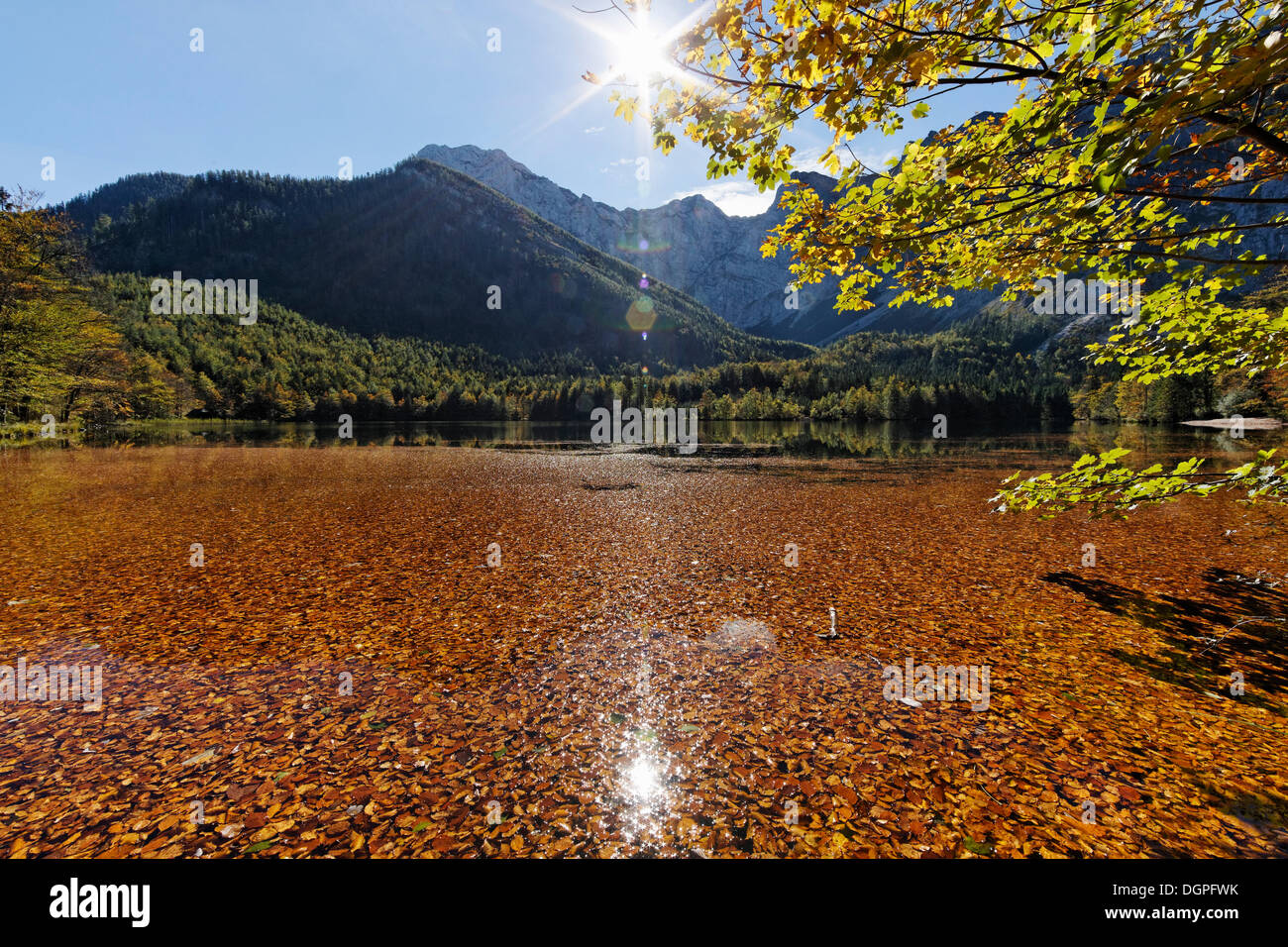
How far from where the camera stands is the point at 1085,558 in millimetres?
10352

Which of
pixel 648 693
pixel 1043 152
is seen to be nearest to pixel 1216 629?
pixel 1043 152

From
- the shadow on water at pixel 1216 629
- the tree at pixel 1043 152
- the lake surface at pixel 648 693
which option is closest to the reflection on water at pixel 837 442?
the shadow on water at pixel 1216 629

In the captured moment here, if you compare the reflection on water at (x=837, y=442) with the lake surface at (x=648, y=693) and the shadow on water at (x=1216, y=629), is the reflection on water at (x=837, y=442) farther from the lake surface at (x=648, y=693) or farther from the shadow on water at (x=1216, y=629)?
the lake surface at (x=648, y=693)

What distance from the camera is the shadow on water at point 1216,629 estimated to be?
5.71 metres

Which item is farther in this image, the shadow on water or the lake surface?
the shadow on water

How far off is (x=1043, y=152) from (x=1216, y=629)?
6869mm

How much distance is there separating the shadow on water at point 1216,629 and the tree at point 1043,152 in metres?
2.54

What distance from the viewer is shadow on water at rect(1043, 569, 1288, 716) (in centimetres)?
571

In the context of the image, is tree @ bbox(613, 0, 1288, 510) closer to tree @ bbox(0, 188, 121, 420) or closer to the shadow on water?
the shadow on water

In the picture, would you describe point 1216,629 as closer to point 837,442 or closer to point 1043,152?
point 1043,152

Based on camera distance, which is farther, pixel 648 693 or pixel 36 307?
pixel 36 307

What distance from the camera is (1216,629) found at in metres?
6.95

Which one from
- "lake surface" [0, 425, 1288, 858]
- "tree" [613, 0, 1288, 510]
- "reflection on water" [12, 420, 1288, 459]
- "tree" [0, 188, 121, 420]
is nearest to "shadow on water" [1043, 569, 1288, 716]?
"lake surface" [0, 425, 1288, 858]

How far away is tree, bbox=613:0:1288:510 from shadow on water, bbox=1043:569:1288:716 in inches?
99.9
